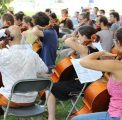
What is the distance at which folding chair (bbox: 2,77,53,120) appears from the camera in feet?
10.2

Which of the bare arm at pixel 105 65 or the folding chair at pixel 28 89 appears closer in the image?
the bare arm at pixel 105 65

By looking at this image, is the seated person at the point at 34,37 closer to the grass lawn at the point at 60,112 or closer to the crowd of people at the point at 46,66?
the crowd of people at the point at 46,66

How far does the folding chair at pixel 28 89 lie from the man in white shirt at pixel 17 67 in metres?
0.07

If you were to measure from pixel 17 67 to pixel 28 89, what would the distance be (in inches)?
12.3

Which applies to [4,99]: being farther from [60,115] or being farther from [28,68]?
[60,115]

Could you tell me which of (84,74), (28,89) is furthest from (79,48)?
(28,89)

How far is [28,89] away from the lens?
125 inches

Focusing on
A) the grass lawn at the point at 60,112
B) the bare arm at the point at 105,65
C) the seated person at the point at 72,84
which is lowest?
the grass lawn at the point at 60,112

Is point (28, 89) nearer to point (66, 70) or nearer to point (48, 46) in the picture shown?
point (66, 70)

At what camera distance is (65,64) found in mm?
4043

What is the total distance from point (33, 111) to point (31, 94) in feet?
0.56

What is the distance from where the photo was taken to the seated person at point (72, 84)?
3.90 meters

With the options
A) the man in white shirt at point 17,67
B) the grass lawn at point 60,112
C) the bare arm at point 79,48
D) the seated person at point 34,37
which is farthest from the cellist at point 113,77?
the seated person at point 34,37

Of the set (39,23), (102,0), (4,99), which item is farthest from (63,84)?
(102,0)
